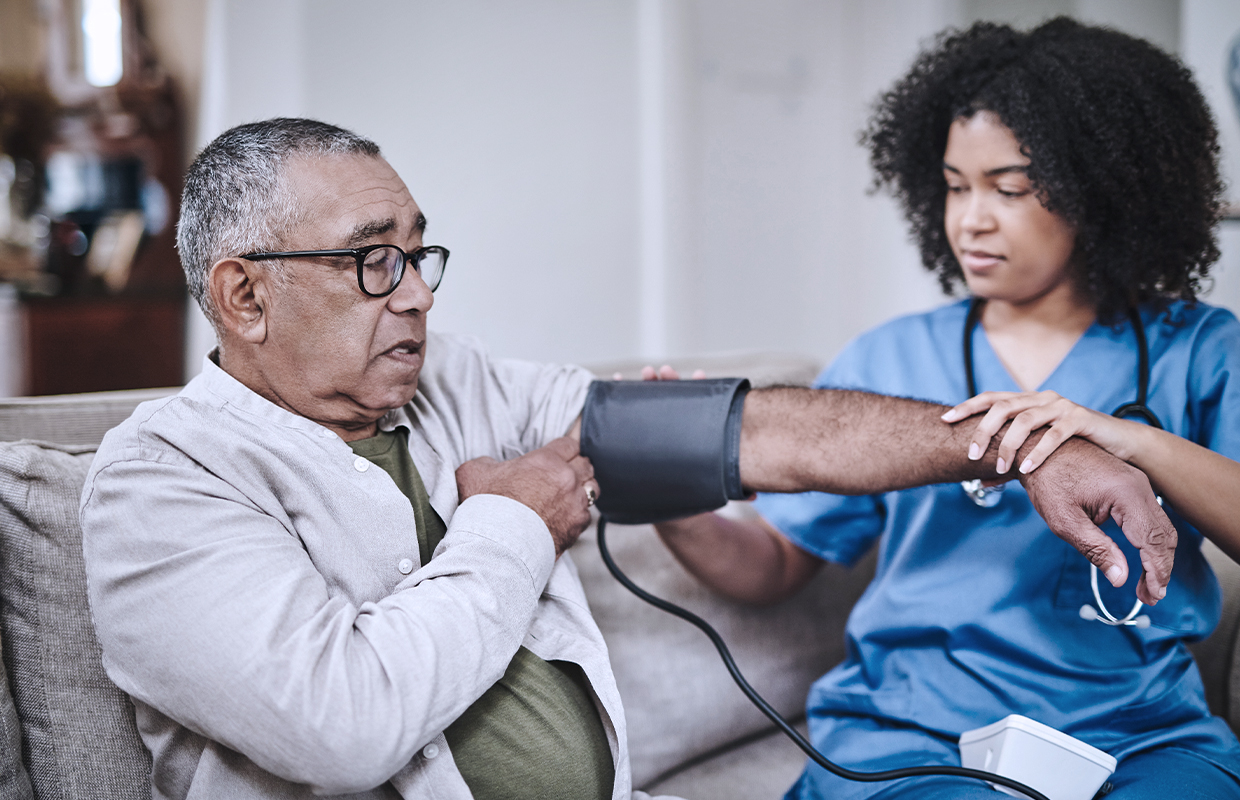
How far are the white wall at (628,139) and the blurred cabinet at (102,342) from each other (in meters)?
0.18

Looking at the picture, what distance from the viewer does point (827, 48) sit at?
3686 mm

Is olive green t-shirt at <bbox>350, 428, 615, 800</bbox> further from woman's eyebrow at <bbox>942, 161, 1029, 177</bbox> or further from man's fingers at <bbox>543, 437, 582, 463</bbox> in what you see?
woman's eyebrow at <bbox>942, 161, 1029, 177</bbox>

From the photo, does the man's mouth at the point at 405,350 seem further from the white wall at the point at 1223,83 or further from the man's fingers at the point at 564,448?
the white wall at the point at 1223,83

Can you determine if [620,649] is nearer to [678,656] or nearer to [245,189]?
[678,656]

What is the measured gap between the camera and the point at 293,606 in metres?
0.78

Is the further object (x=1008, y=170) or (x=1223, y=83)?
(x=1223, y=83)

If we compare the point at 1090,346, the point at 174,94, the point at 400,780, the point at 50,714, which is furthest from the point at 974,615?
the point at 174,94

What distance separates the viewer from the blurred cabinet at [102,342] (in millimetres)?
3361

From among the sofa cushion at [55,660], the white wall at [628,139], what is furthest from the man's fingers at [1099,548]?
the white wall at [628,139]

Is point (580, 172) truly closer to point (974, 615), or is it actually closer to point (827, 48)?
point (827, 48)

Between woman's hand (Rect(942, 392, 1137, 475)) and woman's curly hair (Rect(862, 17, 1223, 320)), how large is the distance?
0.31m

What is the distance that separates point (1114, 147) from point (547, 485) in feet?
3.04

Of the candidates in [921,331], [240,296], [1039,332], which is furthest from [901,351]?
Result: [240,296]

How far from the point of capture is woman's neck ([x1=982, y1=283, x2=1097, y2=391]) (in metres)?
1.24
